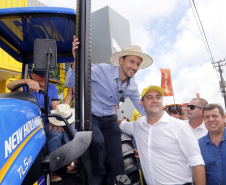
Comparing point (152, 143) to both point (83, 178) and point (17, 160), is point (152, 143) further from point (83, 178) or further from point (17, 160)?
point (17, 160)

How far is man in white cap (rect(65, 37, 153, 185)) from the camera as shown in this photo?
2010 millimetres

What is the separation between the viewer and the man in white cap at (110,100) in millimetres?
2010

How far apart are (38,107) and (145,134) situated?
151 centimetres

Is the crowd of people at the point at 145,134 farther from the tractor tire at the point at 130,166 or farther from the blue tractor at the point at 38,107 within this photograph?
the blue tractor at the point at 38,107

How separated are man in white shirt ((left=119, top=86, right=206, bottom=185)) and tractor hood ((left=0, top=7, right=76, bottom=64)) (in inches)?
50.6

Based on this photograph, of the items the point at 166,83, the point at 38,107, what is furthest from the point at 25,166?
the point at 166,83

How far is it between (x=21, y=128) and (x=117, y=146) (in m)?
1.39

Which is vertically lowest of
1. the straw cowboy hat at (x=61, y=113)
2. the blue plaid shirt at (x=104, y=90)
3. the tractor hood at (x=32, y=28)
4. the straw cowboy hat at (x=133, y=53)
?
the straw cowboy hat at (x=61, y=113)

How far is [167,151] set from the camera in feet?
7.56

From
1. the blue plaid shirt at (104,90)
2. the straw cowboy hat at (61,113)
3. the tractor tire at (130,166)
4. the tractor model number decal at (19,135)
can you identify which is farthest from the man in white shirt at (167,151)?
the tractor model number decal at (19,135)

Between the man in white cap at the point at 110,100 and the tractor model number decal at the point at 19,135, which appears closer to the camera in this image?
the tractor model number decal at the point at 19,135

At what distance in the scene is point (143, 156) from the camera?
2480 millimetres

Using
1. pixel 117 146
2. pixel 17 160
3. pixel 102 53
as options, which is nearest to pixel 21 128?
pixel 17 160

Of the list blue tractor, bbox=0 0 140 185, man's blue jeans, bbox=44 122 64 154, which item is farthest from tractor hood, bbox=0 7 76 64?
man's blue jeans, bbox=44 122 64 154
